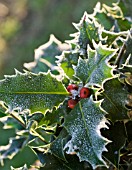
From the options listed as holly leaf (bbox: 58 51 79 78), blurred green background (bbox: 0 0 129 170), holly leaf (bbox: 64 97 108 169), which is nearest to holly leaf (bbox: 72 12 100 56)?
holly leaf (bbox: 58 51 79 78)

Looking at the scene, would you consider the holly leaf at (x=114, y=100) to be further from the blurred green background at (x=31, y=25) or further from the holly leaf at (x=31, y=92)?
the blurred green background at (x=31, y=25)

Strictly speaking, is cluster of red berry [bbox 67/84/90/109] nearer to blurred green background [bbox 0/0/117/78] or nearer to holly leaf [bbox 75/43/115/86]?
holly leaf [bbox 75/43/115/86]

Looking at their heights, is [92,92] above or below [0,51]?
below

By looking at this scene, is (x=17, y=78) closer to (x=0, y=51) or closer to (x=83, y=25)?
(x=83, y=25)

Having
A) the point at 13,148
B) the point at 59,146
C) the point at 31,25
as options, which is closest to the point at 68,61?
the point at 59,146

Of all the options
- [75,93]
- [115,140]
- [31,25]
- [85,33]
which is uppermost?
[31,25]

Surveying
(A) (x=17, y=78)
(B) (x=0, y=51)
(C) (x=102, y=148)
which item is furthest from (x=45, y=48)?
(B) (x=0, y=51)

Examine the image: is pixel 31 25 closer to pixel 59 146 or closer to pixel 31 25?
pixel 31 25
